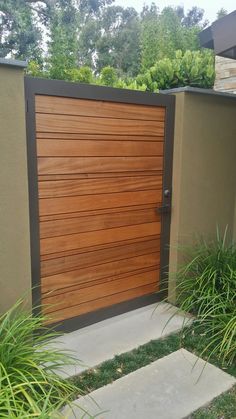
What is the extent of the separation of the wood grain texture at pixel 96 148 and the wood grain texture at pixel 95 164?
0.03 meters

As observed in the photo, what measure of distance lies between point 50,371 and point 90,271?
2.94 feet

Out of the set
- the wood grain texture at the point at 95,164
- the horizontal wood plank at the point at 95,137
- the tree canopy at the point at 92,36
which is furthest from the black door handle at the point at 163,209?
the tree canopy at the point at 92,36

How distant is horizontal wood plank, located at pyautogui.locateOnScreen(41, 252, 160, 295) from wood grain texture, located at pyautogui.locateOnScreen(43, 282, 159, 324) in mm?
169

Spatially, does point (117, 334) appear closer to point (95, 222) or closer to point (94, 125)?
point (95, 222)

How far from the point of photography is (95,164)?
279cm

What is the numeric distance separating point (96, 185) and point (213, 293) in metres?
1.28

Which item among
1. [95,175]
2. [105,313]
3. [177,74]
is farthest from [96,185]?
[177,74]

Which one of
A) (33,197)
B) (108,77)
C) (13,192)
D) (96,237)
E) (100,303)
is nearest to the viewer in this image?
(13,192)

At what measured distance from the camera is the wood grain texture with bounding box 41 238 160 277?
2.68 metres

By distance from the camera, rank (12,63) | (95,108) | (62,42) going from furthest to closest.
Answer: (62,42) < (95,108) < (12,63)

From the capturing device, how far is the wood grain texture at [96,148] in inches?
98.8

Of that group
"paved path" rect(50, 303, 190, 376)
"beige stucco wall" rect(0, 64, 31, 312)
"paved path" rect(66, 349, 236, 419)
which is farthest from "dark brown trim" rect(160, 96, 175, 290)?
"beige stucco wall" rect(0, 64, 31, 312)

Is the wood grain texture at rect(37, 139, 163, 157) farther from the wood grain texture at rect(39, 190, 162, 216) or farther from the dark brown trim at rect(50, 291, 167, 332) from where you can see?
the dark brown trim at rect(50, 291, 167, 332)

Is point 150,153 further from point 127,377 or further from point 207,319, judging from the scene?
point 127,377
